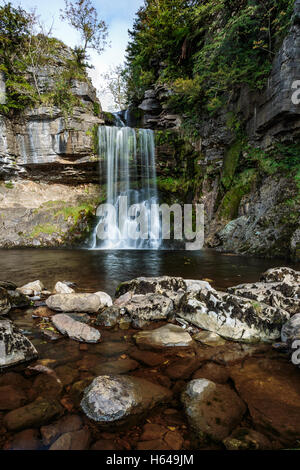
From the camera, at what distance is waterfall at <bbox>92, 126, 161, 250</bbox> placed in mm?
14922

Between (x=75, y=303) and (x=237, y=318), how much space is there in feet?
7.45

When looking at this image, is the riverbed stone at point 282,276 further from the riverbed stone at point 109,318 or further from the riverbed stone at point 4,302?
the riverbed stone at point 4,302

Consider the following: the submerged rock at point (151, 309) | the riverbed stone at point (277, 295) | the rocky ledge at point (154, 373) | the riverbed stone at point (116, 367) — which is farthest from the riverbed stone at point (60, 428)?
the riverbed stone at point (277, 295)

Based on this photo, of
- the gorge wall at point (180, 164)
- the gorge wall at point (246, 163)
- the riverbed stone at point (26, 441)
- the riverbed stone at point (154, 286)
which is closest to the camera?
the riverbed stone at point (26, 441)

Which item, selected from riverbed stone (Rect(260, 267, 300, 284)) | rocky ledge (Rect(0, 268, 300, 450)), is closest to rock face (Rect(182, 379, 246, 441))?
rocky ledge (Rect(0, 268, 300, 450))

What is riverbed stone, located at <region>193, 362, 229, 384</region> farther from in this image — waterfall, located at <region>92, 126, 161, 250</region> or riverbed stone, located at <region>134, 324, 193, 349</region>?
waterfall, located at <region>92, 126, 161, 250</region>

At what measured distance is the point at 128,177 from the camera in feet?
55.6

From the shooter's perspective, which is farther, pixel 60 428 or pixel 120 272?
pixel 120 272

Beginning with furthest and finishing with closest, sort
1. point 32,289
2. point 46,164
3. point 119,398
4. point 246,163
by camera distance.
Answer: point 46,164 → point 246,163 → point 32,289 → point 119,398

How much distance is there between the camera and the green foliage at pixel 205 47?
10.0m

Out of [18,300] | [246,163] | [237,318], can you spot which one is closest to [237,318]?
[237,318]

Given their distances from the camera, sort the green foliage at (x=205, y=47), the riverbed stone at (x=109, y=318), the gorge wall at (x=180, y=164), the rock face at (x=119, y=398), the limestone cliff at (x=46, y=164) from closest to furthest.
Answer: the rock face at (x=119, y=398)
the riverbed stone at (x=109, y=318)
the gorge wall at (x=180, y=164)
the green foliage at (x=205, y=47)
the limestone cliff at (x=46, y=164)

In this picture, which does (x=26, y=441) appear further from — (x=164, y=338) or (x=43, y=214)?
(x=43, y=214)

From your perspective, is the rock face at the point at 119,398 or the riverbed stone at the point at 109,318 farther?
the riverbed stone at the point at 109,318
